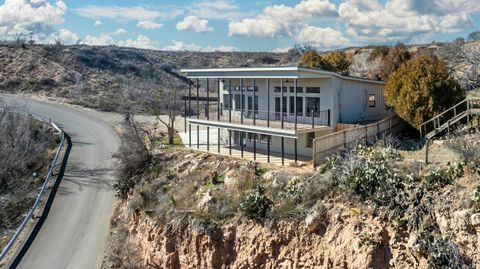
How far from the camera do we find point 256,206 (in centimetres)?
2066

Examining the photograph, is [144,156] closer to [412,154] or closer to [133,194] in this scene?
[133,194]

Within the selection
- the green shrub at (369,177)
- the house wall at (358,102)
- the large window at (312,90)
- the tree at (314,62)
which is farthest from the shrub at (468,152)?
the tree at (314,62)

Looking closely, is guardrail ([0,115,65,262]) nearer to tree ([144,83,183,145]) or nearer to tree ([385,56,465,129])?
tree ([144,83,183,145])

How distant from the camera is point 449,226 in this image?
1641 centimetres

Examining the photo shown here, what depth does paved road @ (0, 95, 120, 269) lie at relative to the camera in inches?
944

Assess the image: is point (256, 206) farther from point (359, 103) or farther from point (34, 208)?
point (34, 208)

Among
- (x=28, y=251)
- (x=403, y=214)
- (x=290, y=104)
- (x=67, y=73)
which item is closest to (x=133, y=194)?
(x=28, y=251)

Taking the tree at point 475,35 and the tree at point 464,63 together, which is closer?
the tree at point 464,63

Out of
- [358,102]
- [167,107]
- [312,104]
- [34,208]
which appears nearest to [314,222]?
[312,104]

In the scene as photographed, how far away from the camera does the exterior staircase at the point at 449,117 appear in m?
23.9

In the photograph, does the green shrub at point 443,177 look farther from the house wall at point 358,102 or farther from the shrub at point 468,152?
the house wall at point 358,102

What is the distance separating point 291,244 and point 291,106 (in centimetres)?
1095

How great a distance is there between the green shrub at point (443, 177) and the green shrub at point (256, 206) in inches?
265

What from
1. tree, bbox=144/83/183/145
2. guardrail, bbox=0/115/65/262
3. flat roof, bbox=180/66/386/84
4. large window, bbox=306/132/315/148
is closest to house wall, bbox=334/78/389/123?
flat roof, bbox=180/66/386/84
